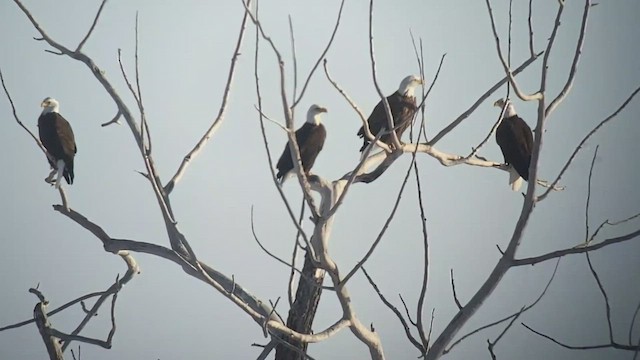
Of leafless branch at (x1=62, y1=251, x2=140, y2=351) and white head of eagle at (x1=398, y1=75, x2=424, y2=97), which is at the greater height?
white head of eagle at (x1=398, y1=75, x2=424, y2=97)

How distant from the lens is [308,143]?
3.30 m

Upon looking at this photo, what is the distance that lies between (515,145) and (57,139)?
1918 mm

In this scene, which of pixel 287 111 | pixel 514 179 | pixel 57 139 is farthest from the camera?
pixel 514 179

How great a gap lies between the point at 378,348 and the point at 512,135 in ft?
5.01

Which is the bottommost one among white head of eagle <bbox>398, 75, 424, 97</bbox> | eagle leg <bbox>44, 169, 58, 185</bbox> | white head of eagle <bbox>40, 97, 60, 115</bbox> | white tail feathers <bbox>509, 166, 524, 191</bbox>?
eagle leg <bbox>44, 169, 58, 185</bbox>

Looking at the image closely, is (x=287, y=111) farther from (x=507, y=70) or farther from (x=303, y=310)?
(x=303, y=310)

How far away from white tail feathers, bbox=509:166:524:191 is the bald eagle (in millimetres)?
823

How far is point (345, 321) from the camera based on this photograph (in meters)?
2.20

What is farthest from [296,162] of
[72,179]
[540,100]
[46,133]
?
[46,133]

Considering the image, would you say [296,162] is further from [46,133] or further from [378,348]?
[46,133]

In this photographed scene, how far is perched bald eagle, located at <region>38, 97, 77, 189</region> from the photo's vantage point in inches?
132

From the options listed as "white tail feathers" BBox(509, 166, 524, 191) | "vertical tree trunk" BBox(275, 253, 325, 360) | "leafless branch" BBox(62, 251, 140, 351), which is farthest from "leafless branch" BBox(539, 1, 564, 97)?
"white tail feathers" BBox(509, 166, 524, 191)

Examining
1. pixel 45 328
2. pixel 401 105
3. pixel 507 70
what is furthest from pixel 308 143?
pixel 507 70

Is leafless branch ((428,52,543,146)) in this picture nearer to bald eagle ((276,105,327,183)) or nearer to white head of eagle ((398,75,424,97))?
bald eagle ((276,105,327,183))
